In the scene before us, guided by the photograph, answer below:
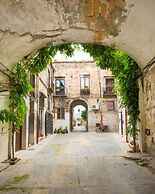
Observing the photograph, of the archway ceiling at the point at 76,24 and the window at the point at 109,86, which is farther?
the window at the point at 109,86

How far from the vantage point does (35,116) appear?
14336 mm

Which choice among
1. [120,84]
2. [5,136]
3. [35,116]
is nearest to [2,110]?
[5,136]

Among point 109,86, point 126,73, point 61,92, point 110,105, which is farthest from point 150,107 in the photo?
point 61,92

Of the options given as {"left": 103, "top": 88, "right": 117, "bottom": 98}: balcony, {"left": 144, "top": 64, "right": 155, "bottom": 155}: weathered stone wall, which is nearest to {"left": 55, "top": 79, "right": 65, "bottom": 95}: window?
{"left": 103, "top": 88, "right": 117, "bottom": 98}: balcony

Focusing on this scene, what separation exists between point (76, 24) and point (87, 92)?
22310 millimetres

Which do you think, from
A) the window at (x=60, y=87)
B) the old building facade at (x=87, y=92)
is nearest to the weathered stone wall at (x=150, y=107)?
the old building facade at (x=87, y=92)

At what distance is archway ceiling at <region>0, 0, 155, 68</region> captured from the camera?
17.1 ft

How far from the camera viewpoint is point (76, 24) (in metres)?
6.10

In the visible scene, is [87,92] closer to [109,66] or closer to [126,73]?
[109,66]

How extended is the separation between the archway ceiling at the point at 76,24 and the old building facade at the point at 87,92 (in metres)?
20.3

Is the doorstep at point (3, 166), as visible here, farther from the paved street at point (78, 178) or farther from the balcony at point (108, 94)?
the balcony at point (108, 94)

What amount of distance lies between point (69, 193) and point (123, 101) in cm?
624

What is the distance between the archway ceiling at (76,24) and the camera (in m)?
5.21

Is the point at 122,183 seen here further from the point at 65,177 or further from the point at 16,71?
the point at 16,71
